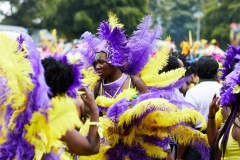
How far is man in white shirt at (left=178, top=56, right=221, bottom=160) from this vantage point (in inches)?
210

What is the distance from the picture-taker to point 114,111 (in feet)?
13.6

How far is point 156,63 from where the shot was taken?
16.4 ft

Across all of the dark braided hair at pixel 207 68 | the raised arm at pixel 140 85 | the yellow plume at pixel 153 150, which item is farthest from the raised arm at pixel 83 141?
the dark braided hair at pixel 207 68

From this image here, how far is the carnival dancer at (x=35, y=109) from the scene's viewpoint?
277cm

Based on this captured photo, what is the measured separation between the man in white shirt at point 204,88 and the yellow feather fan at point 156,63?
2.15 ft

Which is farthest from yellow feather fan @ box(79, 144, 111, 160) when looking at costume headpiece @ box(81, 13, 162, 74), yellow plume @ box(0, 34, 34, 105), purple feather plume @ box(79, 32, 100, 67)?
yellow plume @ box(0, 34, 34, 105)

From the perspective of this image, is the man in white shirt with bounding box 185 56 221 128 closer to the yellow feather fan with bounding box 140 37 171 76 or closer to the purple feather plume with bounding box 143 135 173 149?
the yellow feather fan with bounding box 140 37 171 76

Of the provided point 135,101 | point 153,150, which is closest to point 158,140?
point 153,150

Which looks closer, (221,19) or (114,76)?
(114,76)

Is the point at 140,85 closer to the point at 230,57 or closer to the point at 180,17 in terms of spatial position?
the point at 230,57

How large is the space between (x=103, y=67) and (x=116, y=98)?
18.3 inches

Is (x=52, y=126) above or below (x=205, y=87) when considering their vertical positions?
above

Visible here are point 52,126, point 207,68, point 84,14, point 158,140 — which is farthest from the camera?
point 84,14

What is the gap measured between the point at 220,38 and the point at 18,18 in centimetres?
1875
